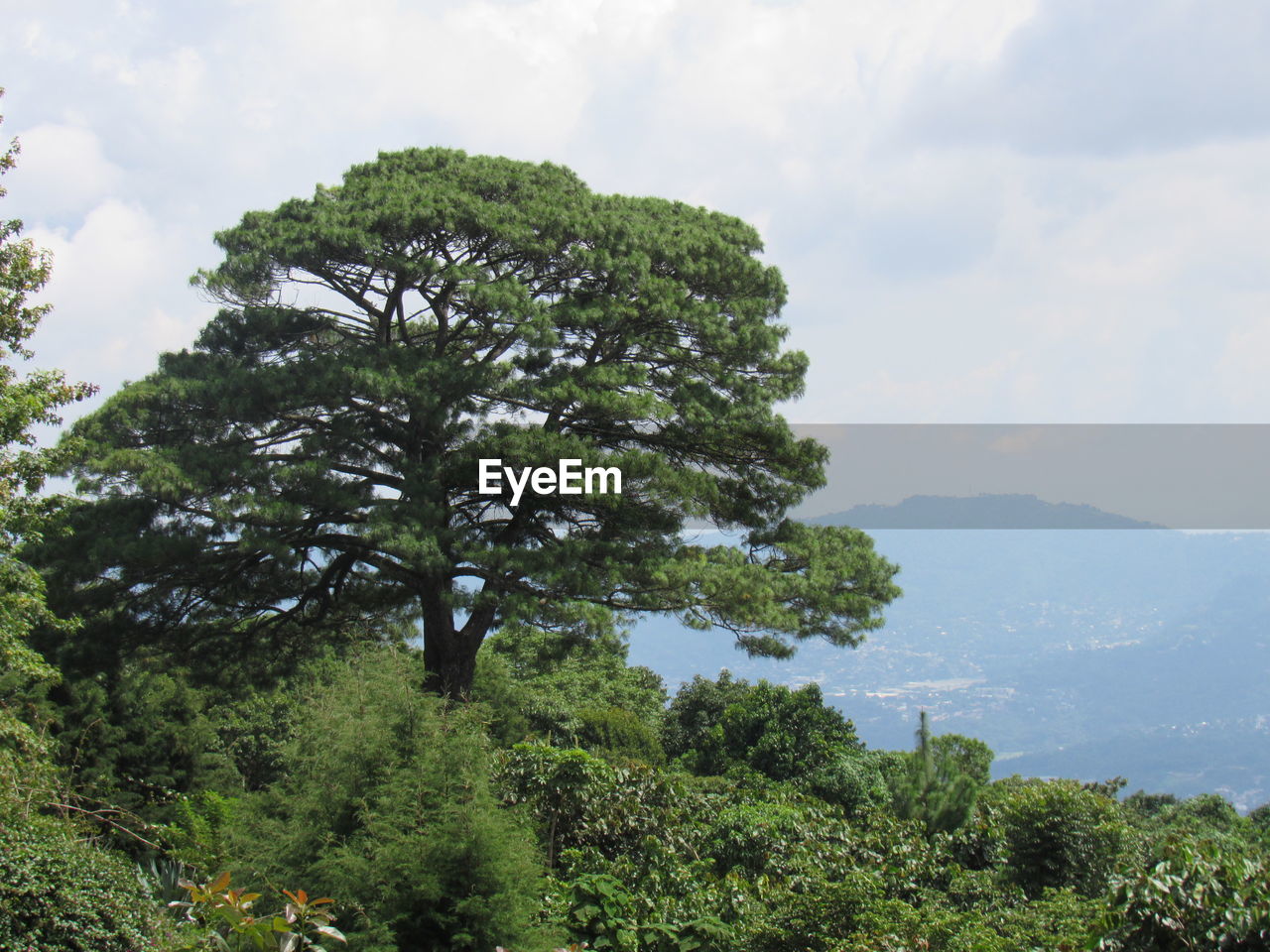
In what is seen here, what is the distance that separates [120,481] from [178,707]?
4.73 metres

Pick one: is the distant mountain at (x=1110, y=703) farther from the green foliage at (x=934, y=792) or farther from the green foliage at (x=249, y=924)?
the green foliage at (x=249, y=924)

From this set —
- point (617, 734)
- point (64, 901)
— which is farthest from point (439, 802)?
point (617, 734)

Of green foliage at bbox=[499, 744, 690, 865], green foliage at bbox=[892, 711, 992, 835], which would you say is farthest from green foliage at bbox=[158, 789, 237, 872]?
green foliage at bbox=[892, 711, 992, 835]

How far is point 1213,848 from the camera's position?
479 cm

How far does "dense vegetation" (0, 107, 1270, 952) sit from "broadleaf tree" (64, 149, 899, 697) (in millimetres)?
119

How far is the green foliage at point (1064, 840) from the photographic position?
8828mm

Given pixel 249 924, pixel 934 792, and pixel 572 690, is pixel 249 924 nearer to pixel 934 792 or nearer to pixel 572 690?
pixel 934 792

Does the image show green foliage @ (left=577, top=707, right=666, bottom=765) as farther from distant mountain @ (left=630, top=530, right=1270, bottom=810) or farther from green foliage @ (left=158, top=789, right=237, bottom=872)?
distant mountain @ (left=630, top=530, right=1270, bottom=810)

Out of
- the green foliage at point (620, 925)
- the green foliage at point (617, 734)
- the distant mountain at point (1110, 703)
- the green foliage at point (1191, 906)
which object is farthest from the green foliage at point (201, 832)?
the distant mountain at point (1110, 703)

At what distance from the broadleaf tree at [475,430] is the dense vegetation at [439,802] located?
12cm

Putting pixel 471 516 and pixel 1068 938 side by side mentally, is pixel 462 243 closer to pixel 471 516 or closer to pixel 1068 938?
pixel 471 516

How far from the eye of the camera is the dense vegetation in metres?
5.74

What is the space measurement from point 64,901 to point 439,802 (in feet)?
6.83

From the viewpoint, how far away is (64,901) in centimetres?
529
